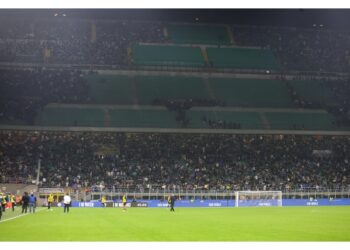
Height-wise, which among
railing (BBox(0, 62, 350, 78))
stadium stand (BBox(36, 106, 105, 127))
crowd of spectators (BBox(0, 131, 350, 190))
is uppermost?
railing (BBox(0, 62, 350, 78))

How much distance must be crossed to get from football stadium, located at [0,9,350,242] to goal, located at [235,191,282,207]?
0.36ft

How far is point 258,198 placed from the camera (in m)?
43.7

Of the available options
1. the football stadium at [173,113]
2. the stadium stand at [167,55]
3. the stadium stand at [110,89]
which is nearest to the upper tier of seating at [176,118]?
the football stadium at [173,113]

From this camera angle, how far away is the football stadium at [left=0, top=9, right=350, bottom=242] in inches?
1740

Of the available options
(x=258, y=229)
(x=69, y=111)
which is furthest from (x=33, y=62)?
(x=258, y=229)

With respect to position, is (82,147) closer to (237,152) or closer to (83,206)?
(83,206)

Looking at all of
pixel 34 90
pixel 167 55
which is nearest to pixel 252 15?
pixel 167 55

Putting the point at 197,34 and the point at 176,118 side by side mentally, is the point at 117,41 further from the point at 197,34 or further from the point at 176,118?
the point at 176,118

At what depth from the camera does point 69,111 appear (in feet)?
170

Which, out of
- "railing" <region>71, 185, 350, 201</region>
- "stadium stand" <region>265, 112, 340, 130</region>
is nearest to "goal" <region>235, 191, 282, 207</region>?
"railing" <region>71, 185, 350, 201</region>

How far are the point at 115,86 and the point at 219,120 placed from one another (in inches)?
448

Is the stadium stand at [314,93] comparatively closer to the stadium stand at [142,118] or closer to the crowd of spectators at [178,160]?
the crowd of spectators at [178,160]

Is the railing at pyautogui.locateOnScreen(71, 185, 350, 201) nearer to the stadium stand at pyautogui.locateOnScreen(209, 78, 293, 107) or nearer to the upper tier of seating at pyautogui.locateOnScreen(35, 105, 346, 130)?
the upper tier of seating at pyautogui.locateOnScreen(35, 105, 346, 130)

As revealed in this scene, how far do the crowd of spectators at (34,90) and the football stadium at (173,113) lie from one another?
0.12 metres
